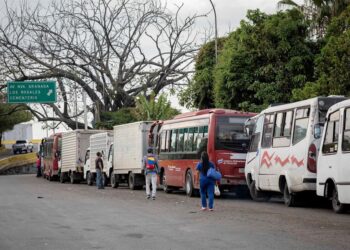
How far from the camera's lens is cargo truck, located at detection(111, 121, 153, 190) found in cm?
3269

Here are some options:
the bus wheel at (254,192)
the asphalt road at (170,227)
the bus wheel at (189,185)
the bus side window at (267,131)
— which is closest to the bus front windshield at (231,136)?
the bus wheel at (254,192)

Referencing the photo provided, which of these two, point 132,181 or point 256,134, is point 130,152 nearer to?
point 132,181

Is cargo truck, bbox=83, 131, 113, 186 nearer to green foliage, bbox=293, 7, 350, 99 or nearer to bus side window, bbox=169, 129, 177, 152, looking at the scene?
bus side window, bbox=169, 129, 177, 152

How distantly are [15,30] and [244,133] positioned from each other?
33873 mm

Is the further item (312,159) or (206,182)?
(312,159)

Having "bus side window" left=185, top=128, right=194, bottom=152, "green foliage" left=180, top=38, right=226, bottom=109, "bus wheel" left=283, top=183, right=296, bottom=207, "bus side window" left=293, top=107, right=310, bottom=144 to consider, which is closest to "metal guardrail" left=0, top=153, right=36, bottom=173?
"green foliage" left=180, top=38, right=226, bottom=109

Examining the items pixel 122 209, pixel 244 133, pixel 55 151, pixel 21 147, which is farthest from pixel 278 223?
pixel 21 147

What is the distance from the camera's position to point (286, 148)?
2050 cm

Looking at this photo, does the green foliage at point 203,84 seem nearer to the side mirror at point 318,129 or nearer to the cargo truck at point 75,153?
the cargo truck at point 75,153

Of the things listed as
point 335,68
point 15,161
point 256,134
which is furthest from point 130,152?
point 15,161

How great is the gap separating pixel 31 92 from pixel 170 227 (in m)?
38.9

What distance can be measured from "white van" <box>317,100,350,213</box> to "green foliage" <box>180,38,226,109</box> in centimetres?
2299

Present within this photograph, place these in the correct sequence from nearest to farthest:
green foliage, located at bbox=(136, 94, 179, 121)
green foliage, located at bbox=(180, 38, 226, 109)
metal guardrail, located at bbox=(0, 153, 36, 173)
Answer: green foliage, located at bbox=(180, 38, 226, 109), green foliage, located at bbox=(136, 94, 179, 121), metal guardrail, located at bbox=(0, 153, 36, 173)

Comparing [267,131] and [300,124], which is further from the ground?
[300,124]
